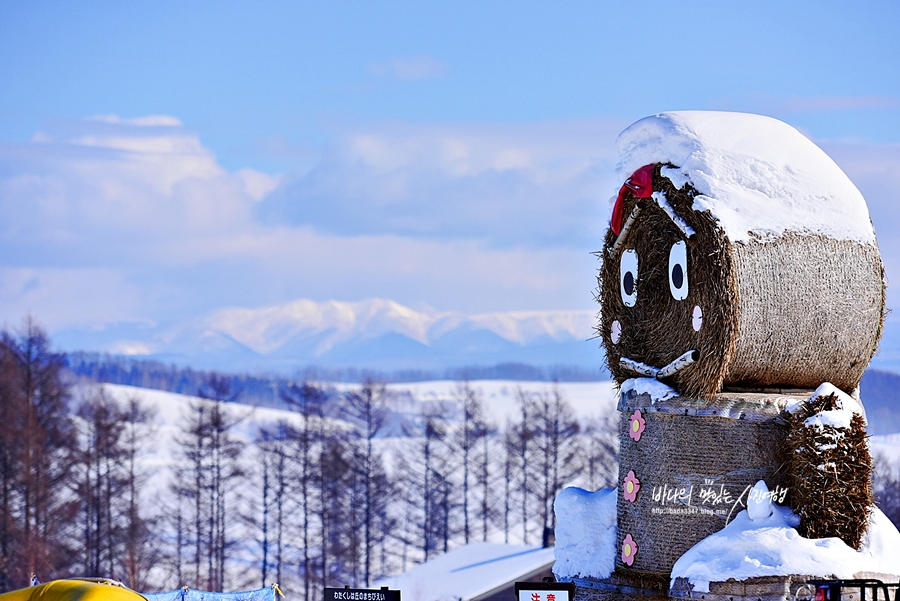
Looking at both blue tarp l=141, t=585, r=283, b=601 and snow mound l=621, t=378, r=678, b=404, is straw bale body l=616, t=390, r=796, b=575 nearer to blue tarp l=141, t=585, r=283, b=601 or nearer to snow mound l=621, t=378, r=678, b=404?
snow mound l=621, t=378, r=678, b=404

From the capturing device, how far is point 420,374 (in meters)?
154

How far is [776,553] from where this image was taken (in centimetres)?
986

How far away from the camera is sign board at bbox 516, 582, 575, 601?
910 centimetres

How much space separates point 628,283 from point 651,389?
1350mm

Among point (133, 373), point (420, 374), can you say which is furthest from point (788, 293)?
point (420, 374)

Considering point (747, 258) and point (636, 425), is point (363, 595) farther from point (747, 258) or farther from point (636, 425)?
point (747, 258)

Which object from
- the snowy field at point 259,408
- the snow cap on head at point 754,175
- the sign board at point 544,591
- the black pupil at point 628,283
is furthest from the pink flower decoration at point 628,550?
the snowy field at point 259,408

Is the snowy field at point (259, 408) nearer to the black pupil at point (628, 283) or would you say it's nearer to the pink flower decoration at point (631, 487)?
the black pupil at point (628, 283)

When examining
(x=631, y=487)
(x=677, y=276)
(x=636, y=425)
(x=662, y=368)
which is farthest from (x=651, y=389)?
(x=677, y=276)

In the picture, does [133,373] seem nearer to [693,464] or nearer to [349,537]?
[349,537]

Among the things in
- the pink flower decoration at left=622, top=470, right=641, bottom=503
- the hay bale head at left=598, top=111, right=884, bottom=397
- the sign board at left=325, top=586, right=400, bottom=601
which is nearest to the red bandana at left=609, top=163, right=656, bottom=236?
the hay bale head at left=598, top=111, right=884, bottom=397

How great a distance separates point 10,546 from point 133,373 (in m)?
93.9

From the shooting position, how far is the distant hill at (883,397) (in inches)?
1823

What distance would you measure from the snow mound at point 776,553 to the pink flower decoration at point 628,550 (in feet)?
2.00
